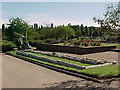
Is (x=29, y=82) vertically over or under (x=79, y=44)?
under

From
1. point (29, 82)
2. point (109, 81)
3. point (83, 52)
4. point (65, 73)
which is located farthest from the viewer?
point (83, 52)

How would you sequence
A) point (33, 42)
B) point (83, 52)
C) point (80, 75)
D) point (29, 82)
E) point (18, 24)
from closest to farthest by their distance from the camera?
point (29, 82) → point (80, 75) → point (83, 52) → point (33, 42) → point (18, 24)

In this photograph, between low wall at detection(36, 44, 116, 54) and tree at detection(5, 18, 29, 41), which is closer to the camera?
low wall at detection(36, 44, 116, 54)

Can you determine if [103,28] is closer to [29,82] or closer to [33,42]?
[29,82]

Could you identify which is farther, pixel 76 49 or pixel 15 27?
pixel 15 27

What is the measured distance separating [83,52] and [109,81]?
11.6 meters

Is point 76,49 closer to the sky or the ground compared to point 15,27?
Result: closer to the ground

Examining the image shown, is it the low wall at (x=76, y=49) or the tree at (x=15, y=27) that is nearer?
the low wall at (x=76, y=49)

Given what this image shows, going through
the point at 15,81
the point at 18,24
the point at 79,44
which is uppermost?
the point at 18,24

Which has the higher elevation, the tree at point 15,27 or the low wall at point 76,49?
the tree at point 15,27

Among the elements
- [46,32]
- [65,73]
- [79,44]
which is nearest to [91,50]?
[79,44]

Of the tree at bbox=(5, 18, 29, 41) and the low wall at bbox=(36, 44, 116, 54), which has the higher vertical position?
the tree at bbox=(5, 18, 29, 41)

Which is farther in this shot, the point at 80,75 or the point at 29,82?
the point at 80,75

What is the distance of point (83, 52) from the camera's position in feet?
67.9
